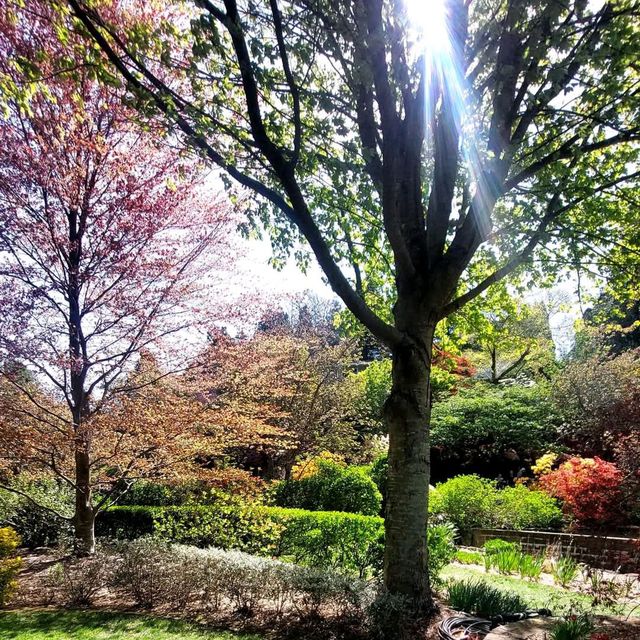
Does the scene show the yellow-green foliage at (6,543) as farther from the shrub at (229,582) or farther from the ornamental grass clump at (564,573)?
the ornamental grass clump at (564,573)

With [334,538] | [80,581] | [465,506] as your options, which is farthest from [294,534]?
[465,506]

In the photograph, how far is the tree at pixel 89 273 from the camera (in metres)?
5.91

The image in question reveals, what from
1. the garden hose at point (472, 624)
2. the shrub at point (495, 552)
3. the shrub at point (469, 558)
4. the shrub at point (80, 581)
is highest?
the shrub at point (80, 581)

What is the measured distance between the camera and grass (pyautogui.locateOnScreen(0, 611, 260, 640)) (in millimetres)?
4344

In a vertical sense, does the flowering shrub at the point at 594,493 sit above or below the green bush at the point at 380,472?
below

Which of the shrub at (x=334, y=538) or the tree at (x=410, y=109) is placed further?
the shrub at (x=334, y=538)

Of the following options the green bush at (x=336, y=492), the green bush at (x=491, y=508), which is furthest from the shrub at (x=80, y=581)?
the green bush at (x=491, y=508)

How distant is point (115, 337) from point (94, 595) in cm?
319

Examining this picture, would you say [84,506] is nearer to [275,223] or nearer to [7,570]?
[7,570]

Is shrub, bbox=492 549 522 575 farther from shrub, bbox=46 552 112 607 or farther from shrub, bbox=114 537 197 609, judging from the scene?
shrub, bbox=46 552 112 607

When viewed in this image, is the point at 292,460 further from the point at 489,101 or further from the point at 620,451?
the point at 489,101

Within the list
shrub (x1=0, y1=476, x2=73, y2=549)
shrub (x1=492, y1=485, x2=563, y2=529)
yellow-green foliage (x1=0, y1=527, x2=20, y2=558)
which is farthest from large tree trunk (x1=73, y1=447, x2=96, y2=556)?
shrub (x1=492, y1=485, x2=563, y2=529)

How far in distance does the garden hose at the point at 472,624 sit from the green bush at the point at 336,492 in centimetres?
520

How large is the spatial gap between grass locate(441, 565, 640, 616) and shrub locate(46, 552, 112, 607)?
4340 mm
